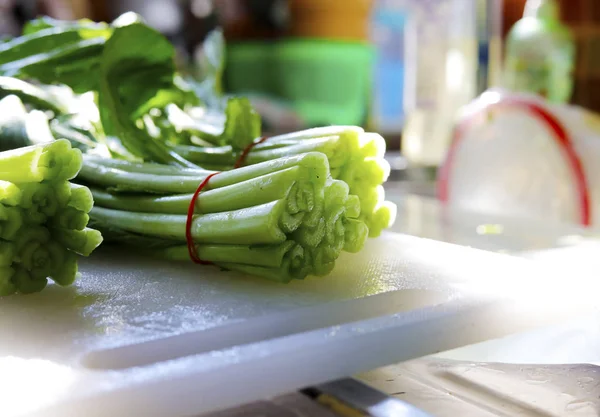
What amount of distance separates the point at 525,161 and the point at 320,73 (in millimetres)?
1679

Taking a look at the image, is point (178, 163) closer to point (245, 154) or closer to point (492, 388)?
point (245, 154)

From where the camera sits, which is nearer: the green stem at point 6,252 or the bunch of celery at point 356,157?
the green stem at point 6,252

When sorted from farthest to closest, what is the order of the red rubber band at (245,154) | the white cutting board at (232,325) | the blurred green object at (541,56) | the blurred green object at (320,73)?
1. the blurred green object at (320,73)
2. the blurred green object at (541,56)
3. the red rubber band at (245,154)
4. the white cutting board at (232,325)

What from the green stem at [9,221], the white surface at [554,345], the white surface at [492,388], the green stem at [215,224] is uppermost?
the green stem at [9,221]

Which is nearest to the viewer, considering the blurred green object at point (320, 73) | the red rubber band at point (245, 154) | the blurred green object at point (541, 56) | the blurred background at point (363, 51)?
the red rubber band at point (245, 154)

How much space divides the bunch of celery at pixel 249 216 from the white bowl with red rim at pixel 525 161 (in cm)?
82

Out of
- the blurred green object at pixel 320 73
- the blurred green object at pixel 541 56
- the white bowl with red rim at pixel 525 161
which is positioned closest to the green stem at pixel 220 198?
the white bowl with red rim at pixel 525 161

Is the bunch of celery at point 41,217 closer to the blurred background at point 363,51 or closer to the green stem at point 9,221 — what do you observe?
the green stem at point 9,221

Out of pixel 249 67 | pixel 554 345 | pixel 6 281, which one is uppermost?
pixel 249 67

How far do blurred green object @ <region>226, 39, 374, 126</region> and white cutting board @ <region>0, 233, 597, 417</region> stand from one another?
2.33m

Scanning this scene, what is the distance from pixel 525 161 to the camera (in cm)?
157

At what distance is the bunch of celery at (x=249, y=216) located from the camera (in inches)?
26.5

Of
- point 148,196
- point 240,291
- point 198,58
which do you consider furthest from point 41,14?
point 240,291

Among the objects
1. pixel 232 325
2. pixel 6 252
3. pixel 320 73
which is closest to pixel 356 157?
pixel 232 325
